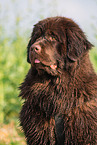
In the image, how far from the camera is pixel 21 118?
3.67 m

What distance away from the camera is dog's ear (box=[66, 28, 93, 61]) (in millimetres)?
3387

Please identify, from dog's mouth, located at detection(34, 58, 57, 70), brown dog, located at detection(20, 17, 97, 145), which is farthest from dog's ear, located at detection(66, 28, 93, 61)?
dog's mouth, located at detection(34, 58, 57, 70)

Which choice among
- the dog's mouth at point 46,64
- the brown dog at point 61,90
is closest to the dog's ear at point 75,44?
the brown dog at point 61,90

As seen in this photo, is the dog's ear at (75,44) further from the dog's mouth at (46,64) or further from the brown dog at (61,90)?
the dog's mouth at (46,64)

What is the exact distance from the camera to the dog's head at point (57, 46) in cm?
332

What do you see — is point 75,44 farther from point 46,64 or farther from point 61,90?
point 61,90

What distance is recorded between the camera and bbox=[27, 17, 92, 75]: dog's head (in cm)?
332

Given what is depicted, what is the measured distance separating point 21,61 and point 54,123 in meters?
3.39

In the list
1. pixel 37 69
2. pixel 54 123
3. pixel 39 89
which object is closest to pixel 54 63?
pixel 37 69

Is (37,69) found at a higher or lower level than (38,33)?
lower

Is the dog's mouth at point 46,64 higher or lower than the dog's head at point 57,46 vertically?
lower

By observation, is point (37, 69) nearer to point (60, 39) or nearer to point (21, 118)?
point (60, 39)

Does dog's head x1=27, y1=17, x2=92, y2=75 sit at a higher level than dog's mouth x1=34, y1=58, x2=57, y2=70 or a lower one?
higher

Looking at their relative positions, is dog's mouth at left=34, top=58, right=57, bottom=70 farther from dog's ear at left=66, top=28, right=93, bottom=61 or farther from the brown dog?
dog's ear at left=66, top=28, right=93, bottom=61
